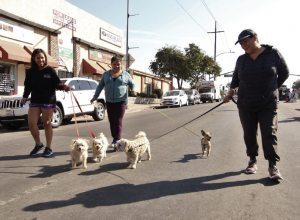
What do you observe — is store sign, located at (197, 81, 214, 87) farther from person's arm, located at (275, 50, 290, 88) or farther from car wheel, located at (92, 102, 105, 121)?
person's arm, located at (275, 50, 290, 88)

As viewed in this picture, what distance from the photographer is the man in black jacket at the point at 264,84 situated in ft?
11.8

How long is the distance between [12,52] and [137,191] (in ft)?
45.8

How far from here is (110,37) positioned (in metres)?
26.5

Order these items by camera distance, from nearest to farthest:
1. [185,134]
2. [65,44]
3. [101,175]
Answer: [101,175] < [185,134] < [65,44]

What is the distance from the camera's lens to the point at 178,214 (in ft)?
8.75

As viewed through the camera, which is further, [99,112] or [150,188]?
[99,112]

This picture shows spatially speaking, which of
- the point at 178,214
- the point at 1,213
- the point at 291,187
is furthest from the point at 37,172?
the point at 291,187

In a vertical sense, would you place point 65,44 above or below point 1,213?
above

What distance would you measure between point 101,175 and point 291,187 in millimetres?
2728

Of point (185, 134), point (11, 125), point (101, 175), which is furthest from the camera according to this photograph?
point (11, 125)

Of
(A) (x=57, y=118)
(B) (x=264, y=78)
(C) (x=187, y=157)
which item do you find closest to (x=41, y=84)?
(C) (x=187, y=157)

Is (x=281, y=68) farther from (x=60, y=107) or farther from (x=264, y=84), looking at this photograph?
(x=60, y=107)

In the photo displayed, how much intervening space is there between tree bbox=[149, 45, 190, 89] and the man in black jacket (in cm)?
3574

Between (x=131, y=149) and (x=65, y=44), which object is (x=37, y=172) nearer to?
(x=131, y=149)
